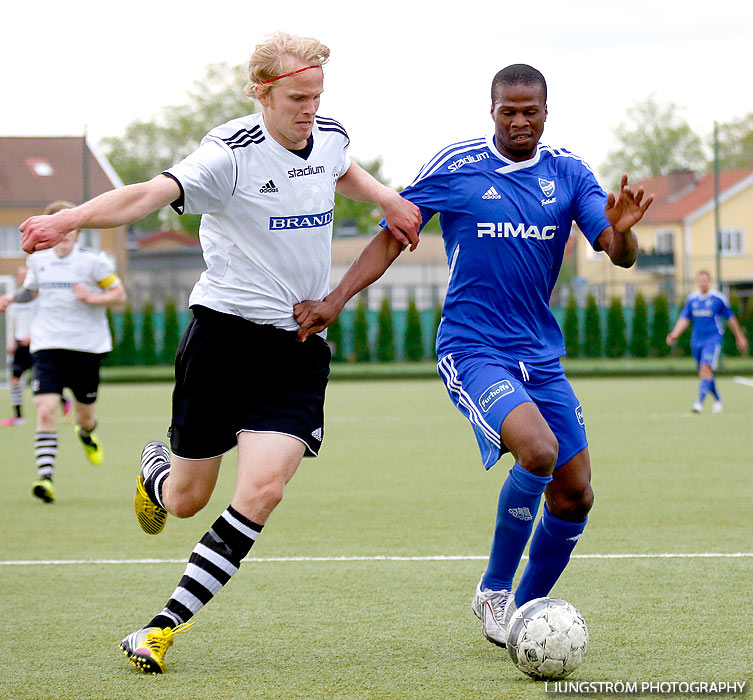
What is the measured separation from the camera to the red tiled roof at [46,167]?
3050 cm

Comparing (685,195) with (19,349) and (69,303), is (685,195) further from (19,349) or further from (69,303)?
(69,303)

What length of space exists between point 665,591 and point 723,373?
24496 millimetres

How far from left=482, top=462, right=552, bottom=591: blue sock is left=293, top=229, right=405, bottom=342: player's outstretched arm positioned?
978mm

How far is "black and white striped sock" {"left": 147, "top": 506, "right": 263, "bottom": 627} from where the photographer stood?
4.65m

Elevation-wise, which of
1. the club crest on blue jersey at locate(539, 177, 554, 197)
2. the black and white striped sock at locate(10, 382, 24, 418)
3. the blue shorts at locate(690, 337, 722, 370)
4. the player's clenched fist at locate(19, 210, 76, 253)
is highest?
the club crest on blue jersey at locate(539, 177, 554, 197)

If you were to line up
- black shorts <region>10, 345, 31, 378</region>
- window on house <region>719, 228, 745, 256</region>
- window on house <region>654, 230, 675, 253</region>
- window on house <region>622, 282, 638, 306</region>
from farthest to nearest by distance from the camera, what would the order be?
window on house <region>654, 230, 675, 253</region>, window on house <region>719, 228, 745, 256</region>, window on house <region>622, 282, 638, 306</region>, black shorts <region>10, 345, 31, 378</region>

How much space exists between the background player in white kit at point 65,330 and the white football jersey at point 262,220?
16.3 feet


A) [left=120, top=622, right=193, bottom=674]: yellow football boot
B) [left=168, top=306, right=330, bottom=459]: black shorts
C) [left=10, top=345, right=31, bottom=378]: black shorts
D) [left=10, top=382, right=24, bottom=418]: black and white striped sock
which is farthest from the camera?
[left=10, top=382, right=24, bottom=418]: black and white striped sock

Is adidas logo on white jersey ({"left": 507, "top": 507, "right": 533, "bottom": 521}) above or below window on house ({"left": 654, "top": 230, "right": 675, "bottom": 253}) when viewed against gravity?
below

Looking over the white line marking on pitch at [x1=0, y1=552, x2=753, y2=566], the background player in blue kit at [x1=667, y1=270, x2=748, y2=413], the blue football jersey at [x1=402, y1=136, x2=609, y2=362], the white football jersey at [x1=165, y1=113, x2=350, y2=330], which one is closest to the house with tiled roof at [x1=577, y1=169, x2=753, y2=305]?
the background player in blue kit at [x1=667, y1=270, x2=748, y2=413]

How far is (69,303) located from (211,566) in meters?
5.56

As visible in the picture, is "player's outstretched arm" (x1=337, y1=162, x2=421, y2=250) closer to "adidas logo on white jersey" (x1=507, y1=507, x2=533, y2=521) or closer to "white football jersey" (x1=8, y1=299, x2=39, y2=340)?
"adidas logo on white jersey" (x1=507, y1=507, x2=533, y2=521)

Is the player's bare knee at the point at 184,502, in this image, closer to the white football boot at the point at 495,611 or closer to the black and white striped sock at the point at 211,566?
the black and white striped sock at the point at 211,566

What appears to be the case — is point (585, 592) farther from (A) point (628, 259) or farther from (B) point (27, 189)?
(B) point (27, 189)
